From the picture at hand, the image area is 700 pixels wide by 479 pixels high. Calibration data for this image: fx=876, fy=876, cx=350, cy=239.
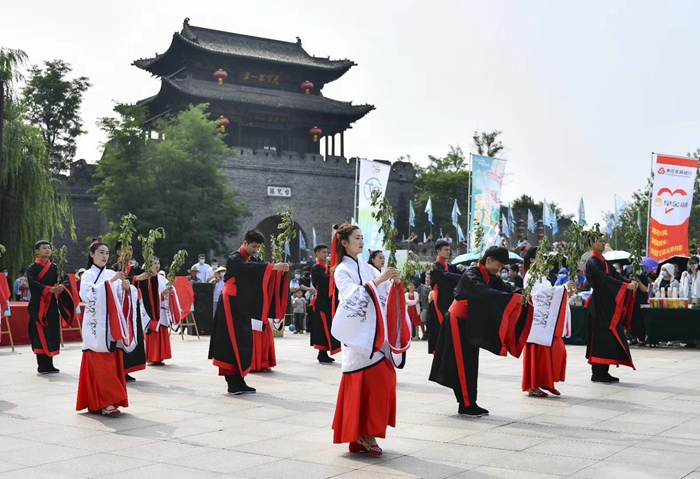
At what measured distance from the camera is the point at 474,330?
7137 millimetres

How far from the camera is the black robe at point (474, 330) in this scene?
278 inches

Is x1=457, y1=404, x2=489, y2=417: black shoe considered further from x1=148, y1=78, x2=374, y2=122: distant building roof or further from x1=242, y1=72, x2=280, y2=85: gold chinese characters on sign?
x1=242, y1=72, x2=280, y2=85: gold chinese characters on sign

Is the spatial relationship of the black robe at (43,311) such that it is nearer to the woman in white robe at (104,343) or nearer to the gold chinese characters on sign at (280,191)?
the woman in white robe at (104,343)

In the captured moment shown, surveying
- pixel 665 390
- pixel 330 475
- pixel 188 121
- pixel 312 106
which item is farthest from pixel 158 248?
pixel 330 475

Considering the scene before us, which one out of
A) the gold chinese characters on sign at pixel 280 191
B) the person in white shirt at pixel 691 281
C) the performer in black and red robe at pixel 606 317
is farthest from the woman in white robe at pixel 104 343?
the gold chinese characters on sign at pixel 280 191

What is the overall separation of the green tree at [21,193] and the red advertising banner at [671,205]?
14.6 m

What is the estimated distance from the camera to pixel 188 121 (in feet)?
115

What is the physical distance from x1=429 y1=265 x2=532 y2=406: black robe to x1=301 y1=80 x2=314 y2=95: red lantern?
1564 inches

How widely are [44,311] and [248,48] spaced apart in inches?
1436

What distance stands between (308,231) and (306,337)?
25.9 metres

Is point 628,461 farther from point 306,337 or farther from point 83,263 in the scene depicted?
point 83,263

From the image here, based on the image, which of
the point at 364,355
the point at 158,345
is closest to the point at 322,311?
the point at 158,345

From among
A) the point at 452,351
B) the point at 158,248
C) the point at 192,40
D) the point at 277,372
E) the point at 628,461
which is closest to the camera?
the point at 628,461

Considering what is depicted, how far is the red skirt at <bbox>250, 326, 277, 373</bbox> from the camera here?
1050 centimetres
